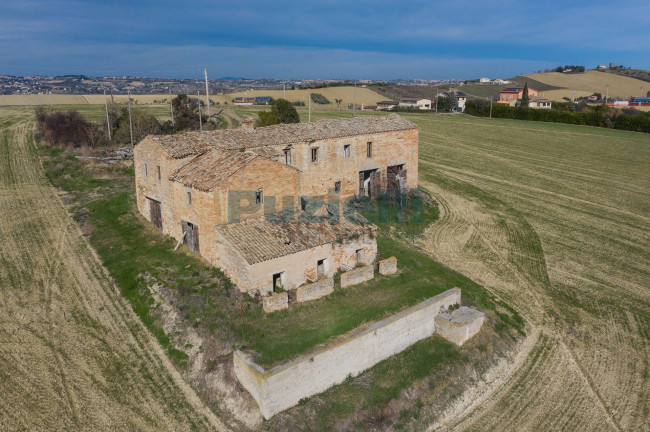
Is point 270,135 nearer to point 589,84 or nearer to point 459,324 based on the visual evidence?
point 459,324

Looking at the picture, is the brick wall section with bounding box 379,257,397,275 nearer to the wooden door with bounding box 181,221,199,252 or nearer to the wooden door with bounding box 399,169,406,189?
the wooden door with bounding box 181,221,199,252

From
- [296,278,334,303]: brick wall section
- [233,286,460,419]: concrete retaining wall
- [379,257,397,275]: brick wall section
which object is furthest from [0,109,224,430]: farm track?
[379,257,397,275]: brick wall section

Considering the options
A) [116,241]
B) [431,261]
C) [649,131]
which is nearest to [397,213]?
[431,261]

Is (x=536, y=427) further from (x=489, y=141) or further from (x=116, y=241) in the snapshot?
(x=489, y=141)

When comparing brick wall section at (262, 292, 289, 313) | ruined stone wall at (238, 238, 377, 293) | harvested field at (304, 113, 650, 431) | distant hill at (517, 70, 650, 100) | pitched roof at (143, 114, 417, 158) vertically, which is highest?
distant hill at (517, 70, 650, 100)

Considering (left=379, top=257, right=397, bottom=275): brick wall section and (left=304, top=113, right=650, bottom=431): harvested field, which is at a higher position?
(left=379, top=257, right=397, bottom=275): brick wall section

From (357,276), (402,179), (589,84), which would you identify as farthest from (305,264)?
(589,84)
